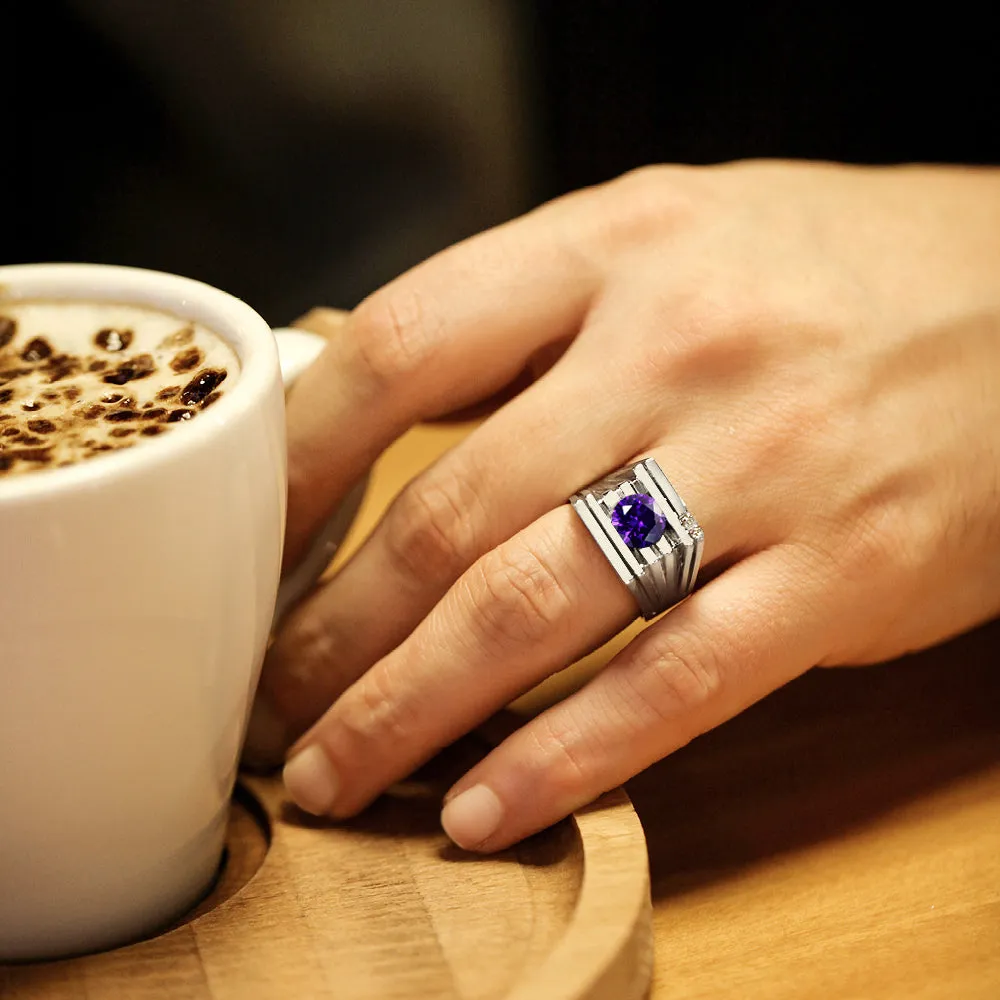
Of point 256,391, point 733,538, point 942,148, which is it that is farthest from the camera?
point 942,148

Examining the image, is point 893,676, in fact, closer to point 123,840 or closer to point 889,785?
point 889,785

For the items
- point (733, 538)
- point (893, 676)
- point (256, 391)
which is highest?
point (256, 391)

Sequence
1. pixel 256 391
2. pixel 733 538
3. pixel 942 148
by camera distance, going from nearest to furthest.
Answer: pixel 256 391 → pixel 733 538 → pixel 942 148

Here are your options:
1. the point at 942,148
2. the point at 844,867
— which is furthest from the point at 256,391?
the point at 942,148

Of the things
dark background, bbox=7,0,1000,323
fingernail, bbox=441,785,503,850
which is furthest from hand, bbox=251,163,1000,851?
dark background, bbox=7,0,1000,323

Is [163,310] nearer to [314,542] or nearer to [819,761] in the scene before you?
[314,542]

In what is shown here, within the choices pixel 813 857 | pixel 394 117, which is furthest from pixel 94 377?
pixel 394 117
